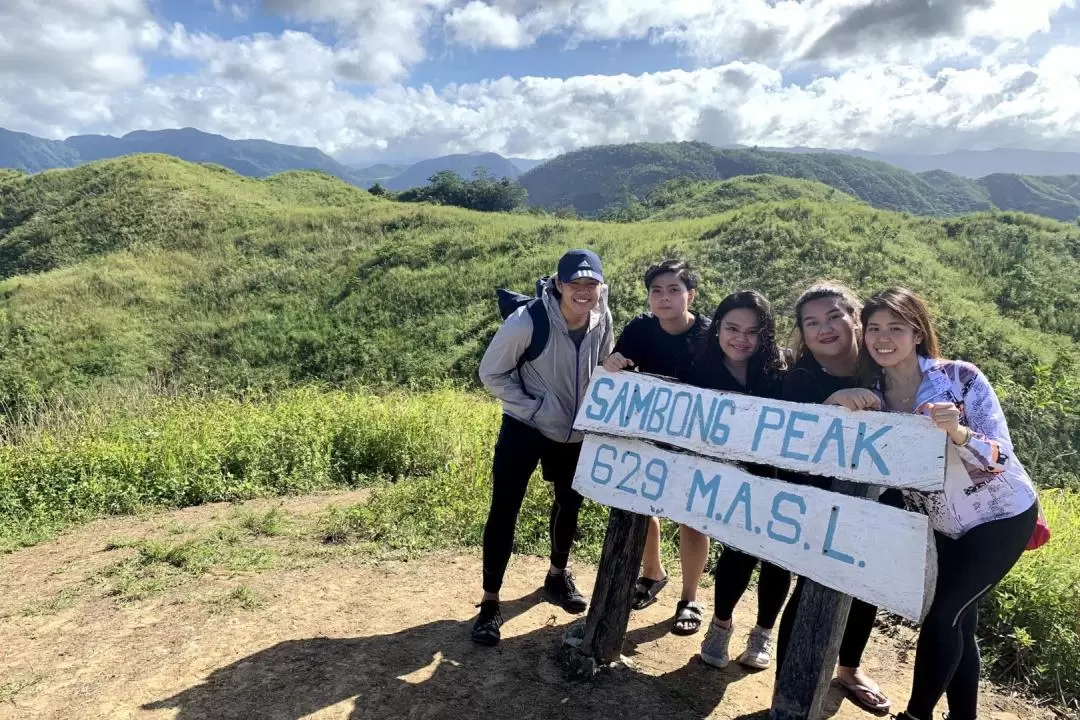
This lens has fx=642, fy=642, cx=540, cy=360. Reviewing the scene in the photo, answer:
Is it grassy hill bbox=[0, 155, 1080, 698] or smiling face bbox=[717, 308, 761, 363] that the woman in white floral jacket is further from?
grassy hill bbox=[0, 155, 1080, 698]

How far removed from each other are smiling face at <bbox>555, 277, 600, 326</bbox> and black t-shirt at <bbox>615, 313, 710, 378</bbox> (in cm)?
22

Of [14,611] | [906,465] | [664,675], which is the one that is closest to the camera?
[906,465]

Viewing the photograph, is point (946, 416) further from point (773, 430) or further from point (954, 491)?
point (773, 430)

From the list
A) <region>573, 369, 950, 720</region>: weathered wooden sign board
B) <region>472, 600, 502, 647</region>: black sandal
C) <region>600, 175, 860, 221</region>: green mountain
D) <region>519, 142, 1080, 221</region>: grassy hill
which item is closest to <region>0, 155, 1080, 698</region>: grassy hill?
<region>573, 369, 950, 720</region>: weathered wooden sign board

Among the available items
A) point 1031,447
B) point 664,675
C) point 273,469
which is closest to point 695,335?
point 664,675

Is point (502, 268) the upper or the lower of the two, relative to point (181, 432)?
upper

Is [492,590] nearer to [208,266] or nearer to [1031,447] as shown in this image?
[1031,447]

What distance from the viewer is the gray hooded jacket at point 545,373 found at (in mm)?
3145

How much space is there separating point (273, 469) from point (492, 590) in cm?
346

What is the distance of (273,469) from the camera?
604 centimetres

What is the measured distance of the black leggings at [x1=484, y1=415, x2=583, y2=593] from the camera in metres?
3.25

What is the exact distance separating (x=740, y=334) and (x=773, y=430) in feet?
1.78

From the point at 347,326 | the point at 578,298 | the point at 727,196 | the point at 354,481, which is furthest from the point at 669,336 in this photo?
the point at 727,196

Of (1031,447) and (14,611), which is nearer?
(14,611)
